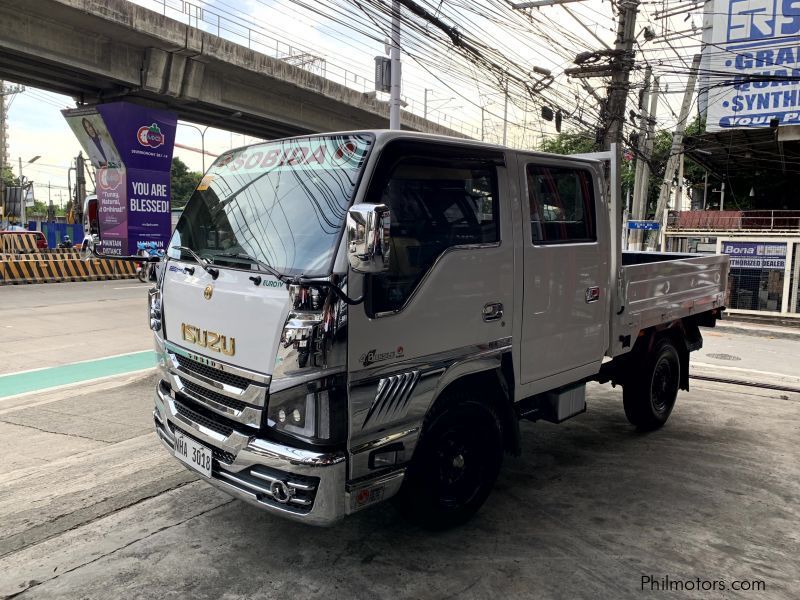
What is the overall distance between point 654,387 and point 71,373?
6750 mm

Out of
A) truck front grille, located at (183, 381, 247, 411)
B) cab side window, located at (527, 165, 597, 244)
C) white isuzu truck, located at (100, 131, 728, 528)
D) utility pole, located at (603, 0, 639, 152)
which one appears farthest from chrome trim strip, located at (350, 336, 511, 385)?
utility pole, located at (603, 0, 639, 152)

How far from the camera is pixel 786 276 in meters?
15.0

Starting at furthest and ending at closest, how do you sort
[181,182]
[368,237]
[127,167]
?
[181,182]
[127,167]
[368,237]

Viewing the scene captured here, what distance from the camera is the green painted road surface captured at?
22.5 ft

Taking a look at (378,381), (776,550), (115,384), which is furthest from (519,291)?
(115,384)

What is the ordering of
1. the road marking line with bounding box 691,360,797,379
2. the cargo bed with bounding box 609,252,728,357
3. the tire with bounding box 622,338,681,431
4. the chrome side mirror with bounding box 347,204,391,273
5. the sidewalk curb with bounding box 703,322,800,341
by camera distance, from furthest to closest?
the sidewalk curb with bounding box 703,322,800,341 → the road marking line with bounding box 691,360,797,379 → the tire with bounding box 622,338,681,431 → the cargo bed with bounding box 609,252,728,357 → the chrome side mirror with bounding box 347,204,391,273

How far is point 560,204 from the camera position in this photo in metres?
4.14

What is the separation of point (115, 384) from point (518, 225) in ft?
17.3

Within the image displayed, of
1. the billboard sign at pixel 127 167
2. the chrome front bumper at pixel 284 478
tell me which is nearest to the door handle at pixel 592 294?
the chrome front bumper at pixel 284 478

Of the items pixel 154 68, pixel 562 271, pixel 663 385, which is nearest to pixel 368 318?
pixel 562 271

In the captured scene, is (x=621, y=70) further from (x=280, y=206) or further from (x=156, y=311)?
(x=156, y=311)

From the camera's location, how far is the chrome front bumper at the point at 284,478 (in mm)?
2754

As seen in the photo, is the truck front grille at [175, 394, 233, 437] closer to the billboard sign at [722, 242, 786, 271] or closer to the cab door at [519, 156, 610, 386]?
the cab door at [519, 156, 610, 386]

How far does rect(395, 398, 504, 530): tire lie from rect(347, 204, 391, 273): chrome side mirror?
1.09 m
